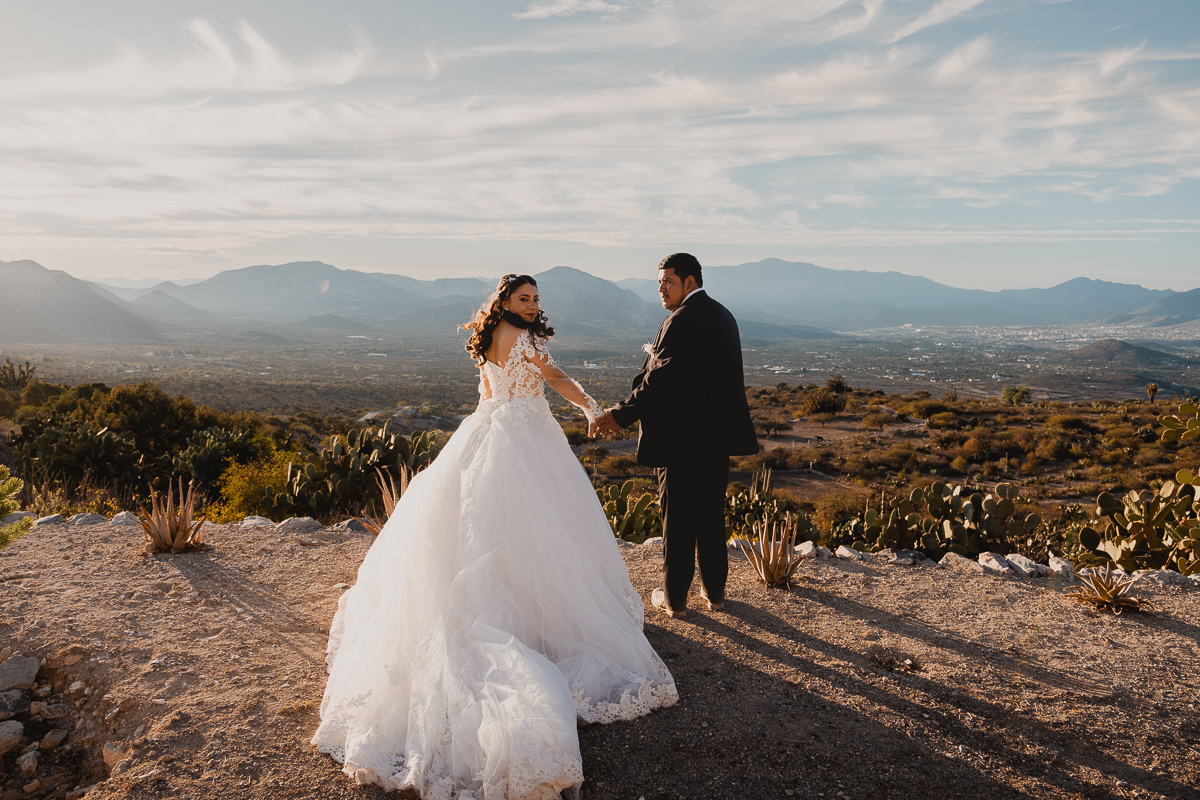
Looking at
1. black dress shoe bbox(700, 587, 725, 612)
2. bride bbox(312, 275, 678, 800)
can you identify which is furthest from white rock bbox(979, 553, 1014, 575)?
bride bbox(312, 275, 678, 800)

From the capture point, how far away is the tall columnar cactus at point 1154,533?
6.36 m

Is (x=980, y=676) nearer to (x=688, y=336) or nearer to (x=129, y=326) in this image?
(x=688, y=336)

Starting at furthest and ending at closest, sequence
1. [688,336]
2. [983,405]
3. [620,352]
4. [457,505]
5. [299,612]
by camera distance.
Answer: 1. [620,352]
2. [983,405]
3. [299,612]
4. [688,336]
5. [457,505]

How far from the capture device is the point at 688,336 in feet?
14.7

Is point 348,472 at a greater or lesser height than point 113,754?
greater

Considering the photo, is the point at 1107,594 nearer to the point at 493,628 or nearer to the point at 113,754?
the point at 493,628

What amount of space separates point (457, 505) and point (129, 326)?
657 feet

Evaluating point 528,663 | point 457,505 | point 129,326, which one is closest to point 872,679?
point 528,663

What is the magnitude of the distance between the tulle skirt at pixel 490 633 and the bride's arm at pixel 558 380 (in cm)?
20

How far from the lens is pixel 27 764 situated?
10.7ft

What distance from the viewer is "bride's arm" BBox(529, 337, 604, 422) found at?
432 centimetres

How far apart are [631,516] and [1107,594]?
4503 millimetres

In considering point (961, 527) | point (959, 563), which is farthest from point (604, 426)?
point (961, 527)

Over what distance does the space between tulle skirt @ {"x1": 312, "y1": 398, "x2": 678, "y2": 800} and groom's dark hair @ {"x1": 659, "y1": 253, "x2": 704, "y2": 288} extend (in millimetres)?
1356
